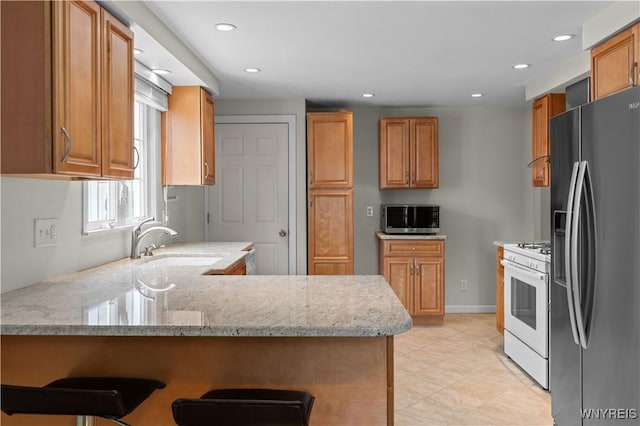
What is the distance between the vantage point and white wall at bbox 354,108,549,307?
5.64 meters

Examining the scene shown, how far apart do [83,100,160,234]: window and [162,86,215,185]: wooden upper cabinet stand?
99mm

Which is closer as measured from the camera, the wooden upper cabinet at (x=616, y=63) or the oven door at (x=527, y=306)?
the wooden upper cabinet at (x=616, y=63)

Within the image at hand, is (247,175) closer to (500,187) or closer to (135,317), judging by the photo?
(500,187)

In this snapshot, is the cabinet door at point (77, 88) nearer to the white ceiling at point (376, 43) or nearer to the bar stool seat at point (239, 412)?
the white ceiling at point (376, 43)

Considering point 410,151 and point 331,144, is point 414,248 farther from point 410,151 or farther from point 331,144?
point 331,144

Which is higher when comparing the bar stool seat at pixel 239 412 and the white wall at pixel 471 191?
the white wall at pixel 471 191

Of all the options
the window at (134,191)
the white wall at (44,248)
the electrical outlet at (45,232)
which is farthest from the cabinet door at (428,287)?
the electrical outlet at (45,232)

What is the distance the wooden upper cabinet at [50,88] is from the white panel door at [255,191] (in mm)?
3007

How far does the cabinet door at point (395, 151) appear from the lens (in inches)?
207

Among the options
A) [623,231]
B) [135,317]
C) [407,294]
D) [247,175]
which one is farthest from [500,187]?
[135,317]

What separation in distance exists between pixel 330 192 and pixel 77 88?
131 inches

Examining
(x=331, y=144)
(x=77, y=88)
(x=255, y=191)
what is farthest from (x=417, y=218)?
(x=77, y=88)

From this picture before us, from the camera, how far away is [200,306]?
1786mm

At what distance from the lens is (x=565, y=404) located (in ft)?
8.27
